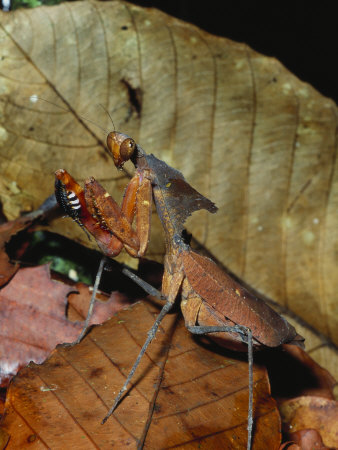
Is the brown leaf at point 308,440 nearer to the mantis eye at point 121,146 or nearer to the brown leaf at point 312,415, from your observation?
the brown leaf at point 312,415

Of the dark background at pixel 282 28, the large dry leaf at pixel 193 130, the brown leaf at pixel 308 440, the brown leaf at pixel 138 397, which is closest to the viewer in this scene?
the brown leaf at pixel 138 397

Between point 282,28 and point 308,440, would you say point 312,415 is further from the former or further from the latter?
point 282,28

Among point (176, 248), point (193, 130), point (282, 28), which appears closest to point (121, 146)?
point (176, 248)

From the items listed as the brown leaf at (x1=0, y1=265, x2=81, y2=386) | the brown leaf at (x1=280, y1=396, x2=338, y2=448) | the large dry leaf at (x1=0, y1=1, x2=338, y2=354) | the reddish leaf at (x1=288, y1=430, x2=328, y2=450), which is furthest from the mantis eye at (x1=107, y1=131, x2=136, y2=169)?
the reddish leaf at (x1=288, y1=430, x2=328, y2=450)

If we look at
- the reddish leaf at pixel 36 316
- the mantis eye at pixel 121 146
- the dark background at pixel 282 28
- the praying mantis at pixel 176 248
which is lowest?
the reddish leaf at pixel 36 316

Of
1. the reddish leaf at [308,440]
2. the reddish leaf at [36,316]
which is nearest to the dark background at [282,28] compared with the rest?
the reddish leaf at [36,316]

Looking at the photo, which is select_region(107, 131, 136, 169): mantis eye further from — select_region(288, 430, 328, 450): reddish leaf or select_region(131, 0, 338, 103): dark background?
select_region(131, 0, 338, 103): dark background

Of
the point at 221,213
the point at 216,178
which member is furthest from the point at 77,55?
the point at 221,213
